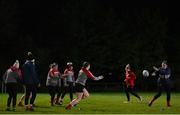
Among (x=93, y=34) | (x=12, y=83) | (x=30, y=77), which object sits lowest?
(x=12, y=83)

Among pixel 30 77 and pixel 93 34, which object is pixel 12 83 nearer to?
pixel 30 77

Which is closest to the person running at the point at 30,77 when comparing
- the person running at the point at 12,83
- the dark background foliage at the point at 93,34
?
the person running at the point at 12,83

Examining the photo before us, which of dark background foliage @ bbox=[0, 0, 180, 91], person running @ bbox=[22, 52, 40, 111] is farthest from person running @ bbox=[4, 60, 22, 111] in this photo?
dark background foliage @ bbox=[0, 0, 180, 91]

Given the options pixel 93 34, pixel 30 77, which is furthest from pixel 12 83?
pixel 93 34

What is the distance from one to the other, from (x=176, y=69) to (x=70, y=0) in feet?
48.3

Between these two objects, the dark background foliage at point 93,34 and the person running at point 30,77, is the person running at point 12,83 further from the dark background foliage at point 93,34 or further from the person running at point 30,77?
the dark background foliage at point 93,34

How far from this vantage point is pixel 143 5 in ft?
234

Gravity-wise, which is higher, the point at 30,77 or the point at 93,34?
the point at 93,34

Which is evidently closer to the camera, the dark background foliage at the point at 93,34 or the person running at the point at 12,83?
the person running at the point at 12,83

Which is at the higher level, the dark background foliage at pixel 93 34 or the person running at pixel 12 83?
the dark background foliage at pixel 93 34

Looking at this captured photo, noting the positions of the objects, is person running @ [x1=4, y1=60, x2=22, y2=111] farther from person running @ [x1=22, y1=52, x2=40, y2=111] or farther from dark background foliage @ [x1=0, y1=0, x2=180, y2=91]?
dark background foliage @ [x1=0, y1=0, x2=180, y2=91]

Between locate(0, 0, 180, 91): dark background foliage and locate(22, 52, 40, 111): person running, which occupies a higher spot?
locate(0, 0, 180, 91): dark background foliage

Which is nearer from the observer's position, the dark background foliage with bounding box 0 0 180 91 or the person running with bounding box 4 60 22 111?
the person running with bounding box 4 60 22 111

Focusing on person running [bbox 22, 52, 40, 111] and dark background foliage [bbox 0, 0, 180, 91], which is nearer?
person running [bbox 22, 52, 40, 111]
